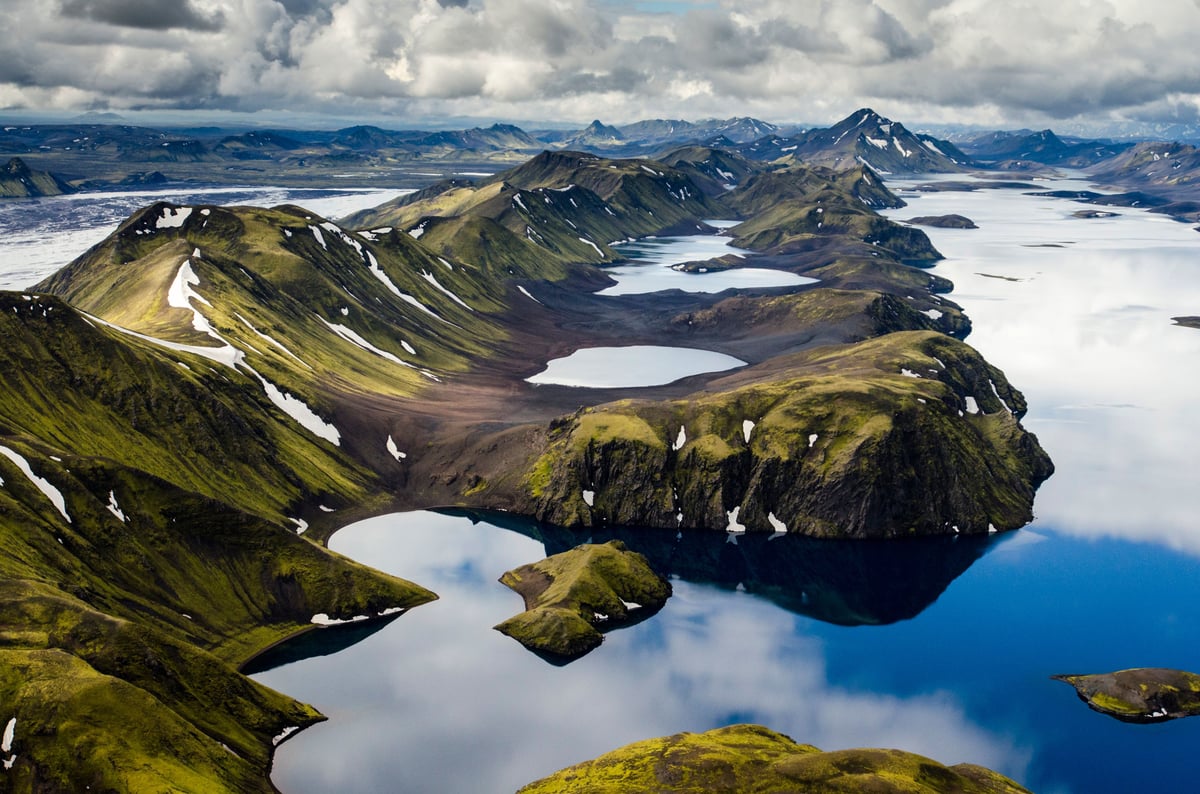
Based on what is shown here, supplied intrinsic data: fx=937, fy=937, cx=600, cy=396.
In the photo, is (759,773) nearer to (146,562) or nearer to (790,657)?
(790,657)

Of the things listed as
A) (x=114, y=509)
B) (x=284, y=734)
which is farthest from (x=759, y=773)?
(x=114, y=509)

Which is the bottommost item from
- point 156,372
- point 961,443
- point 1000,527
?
point 1000,527

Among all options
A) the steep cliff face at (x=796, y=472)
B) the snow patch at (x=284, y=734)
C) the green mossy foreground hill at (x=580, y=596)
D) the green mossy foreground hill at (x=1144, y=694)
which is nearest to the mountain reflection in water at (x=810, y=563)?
the steep cliff face at (x=796, y=472)

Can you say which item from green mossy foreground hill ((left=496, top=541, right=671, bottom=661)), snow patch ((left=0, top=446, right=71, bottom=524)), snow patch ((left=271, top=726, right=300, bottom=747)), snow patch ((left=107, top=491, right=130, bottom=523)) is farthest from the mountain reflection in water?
snow patch ((left=0, top=446, right=71, bottom=524))

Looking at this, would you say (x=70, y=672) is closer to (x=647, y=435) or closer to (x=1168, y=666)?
(x=647, y=435)

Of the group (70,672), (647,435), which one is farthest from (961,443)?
(70,672)
